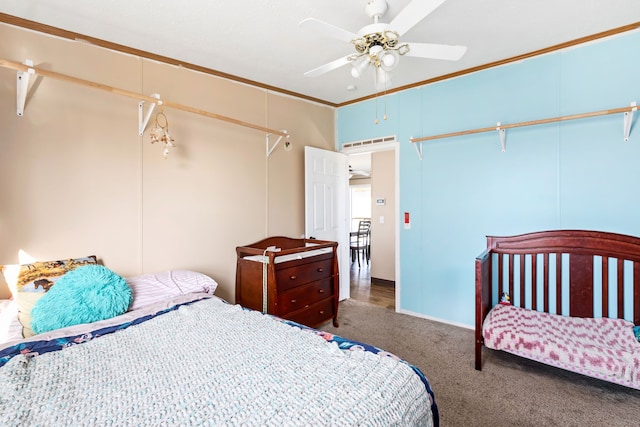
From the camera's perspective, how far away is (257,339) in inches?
56.5

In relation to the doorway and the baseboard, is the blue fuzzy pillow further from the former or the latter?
the baseboard

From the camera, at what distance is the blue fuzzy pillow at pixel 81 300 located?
64.6 inches

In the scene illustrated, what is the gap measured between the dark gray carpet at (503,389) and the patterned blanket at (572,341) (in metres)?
0.22

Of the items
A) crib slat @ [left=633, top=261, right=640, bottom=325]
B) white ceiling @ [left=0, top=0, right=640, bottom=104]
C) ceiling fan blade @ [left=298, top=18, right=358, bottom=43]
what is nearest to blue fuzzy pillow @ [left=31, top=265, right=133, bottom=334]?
white ceiling @ [left=0, top=0, right=640, bottom=104]

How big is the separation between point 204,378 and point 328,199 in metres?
2.98

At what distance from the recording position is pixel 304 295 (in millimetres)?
2881

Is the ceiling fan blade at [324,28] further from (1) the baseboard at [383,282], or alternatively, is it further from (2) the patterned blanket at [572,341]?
(1) the baseboard at [383,282]

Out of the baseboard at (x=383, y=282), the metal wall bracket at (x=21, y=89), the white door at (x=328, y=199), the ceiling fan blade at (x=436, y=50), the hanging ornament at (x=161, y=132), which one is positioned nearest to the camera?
the ceiling fan blade at (x=436, y=50)

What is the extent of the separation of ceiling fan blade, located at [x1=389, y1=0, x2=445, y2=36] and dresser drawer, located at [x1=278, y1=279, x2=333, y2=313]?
215cm

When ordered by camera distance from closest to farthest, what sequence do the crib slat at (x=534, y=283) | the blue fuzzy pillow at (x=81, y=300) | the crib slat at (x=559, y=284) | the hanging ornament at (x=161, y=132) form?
the blue fuzzy pillow at (x=81, y=300) < the hanging ornament at (x=161, y=132) < the crib slat at (x=559, y=284) < the crib slat at (x=534, y=283)

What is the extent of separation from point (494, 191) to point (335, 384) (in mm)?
2660

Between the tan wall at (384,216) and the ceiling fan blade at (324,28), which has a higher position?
the ceiling fan blade at (324,28)

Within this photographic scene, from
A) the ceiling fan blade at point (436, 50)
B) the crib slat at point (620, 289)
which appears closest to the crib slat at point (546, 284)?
the crib slat at point (620, 289)

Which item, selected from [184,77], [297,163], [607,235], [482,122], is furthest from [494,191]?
[184,77]
